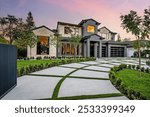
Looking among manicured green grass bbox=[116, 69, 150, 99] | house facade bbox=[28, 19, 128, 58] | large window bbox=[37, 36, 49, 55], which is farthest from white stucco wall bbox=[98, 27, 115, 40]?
manicured green grass bbox=[116, 69, 150, 99]

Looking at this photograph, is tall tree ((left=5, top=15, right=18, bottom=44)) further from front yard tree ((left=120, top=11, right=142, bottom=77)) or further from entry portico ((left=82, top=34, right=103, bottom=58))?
front yard tree ((left=120, top=11, right=142, bottom=77))

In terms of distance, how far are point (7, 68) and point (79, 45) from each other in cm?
2601

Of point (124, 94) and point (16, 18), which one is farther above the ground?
point (16, 18)

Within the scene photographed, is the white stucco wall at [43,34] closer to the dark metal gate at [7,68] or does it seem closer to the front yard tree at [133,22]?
the front yard tree at [133,22]

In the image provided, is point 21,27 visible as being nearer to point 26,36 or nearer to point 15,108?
point 26,36

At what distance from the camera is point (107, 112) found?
4.86m

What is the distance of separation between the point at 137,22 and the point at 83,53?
20.6 metres

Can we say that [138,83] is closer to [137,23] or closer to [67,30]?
[137,23]

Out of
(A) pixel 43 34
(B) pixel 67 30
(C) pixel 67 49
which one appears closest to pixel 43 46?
(A) pixel 43 34

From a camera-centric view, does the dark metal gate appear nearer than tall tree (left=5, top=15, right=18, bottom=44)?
Yes

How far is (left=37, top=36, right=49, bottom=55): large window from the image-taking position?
28.9 metres

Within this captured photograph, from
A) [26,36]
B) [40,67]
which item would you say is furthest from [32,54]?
[40,67]

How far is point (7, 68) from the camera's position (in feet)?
23.6

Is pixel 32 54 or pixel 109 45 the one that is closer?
pixel 32 54
